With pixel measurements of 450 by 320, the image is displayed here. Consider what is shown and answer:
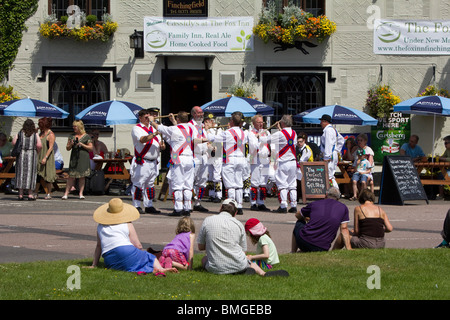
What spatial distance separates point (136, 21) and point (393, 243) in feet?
46.4

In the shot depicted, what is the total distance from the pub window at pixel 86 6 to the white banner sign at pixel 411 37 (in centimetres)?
794

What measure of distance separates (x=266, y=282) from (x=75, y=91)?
16890mm

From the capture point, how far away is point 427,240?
44.0 ft

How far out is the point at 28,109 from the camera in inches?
858

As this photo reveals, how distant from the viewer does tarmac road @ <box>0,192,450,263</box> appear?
40.1 ft

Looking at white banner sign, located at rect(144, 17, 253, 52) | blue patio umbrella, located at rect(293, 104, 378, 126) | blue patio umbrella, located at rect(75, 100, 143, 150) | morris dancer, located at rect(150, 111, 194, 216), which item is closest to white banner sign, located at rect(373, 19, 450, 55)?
blue patio umbrella, located at rect(293, 104, 378, 126)

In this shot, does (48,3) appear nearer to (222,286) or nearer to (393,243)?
Answer: (393,243)

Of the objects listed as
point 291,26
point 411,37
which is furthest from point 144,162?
point 411,37

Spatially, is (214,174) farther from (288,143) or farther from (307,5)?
(307,5)

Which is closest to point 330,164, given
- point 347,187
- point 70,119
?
point 347,187

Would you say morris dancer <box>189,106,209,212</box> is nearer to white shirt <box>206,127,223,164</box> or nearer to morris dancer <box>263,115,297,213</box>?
white shirt <box>206,127,223,164</box>

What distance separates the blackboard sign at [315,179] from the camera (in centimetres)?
2022

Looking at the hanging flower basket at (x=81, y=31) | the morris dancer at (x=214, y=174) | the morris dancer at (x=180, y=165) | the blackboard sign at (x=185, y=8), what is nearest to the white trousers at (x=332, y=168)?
the morris dancer at (x=214, y=174)

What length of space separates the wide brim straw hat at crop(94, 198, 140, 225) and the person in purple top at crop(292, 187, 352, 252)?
2508mm
